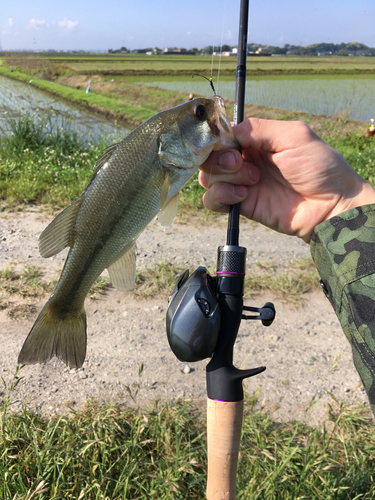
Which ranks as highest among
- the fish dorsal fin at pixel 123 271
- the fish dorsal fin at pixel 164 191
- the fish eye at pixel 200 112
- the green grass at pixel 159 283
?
the fish eye at pixel 200 112

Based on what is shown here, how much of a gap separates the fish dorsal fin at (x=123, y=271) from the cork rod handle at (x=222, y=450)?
618 millimetres

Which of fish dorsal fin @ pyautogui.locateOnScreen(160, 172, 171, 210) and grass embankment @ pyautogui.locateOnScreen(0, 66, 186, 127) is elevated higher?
fish dorsal fin @ pyautogui.locateOnScreen(160, 172, 171, 210)

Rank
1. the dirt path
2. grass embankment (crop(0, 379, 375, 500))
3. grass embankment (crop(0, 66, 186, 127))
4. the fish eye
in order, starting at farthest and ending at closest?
1. grass embankment (crop(0, 66, 186, 127))
2. the dirt path
3. grass embankment (crop(0, 379, 375, 500))
4. the fish eye

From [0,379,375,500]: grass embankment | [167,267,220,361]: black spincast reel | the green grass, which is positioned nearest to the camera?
[167,267,220,361]: black spincast reel

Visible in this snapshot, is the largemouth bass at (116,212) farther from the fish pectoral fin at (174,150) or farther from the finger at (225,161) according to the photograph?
the finger at (225,161)

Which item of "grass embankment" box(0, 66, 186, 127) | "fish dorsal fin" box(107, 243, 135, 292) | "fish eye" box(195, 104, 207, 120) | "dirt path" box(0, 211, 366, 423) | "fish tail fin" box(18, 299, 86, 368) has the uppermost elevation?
"fish eye" box(195, 104, 207, 120)

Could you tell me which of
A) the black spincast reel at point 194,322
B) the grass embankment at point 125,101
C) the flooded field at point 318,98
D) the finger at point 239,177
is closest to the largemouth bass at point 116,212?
the black spincast reel at point 194,322

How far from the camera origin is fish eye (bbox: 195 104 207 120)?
5.51ft

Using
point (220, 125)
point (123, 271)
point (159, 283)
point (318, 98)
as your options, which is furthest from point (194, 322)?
point (318, 98)

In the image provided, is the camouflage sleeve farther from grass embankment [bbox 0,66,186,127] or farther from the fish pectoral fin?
grass embankment [bbox 0,66,186,127]

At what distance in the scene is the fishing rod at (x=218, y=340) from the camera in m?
1.59

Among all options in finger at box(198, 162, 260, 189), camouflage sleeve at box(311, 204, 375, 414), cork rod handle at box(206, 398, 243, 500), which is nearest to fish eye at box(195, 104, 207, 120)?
finger at box(198, 162, 260, 189)

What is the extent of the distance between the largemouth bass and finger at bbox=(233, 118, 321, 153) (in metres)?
0.34

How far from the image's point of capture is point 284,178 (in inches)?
91.7
